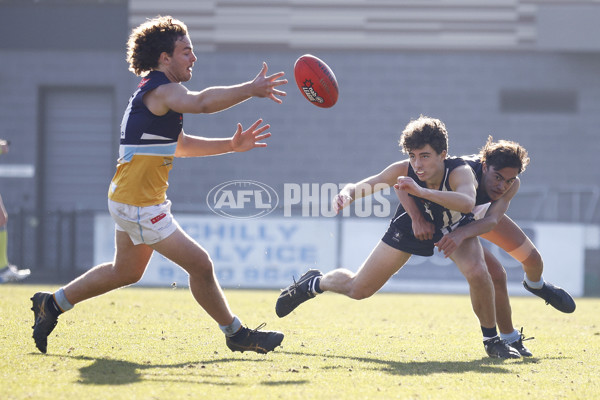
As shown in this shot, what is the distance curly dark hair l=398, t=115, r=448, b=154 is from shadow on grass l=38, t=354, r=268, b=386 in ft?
5.69

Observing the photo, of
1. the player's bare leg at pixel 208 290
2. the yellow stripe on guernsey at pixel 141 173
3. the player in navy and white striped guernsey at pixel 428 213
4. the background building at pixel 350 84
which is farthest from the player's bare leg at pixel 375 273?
the background building at pixel 350 84

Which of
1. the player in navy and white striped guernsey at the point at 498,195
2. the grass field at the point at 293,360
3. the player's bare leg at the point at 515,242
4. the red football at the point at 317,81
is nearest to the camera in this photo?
the grass field at the point at 293,360

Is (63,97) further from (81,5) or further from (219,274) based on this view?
(219,274)

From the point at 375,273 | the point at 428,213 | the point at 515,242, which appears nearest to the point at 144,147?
the point at 375,273

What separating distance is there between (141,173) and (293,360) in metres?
1.47

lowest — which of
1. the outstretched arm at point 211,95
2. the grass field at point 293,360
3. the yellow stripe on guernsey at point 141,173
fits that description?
the grass field at point 293,360

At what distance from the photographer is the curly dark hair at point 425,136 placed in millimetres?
5352


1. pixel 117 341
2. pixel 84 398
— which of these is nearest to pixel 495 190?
pixel 117 341

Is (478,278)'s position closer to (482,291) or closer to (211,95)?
(482,291)

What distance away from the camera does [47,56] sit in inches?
746

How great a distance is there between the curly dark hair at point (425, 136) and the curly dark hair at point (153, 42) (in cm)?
159

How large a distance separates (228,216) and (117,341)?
8.88m

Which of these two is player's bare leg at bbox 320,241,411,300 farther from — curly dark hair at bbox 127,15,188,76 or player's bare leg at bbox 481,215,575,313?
curly dark hair at bbox 127,15,188,76

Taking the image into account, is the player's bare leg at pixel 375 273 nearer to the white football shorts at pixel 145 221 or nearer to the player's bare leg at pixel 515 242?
the player's bare leg at pixel 515 242
